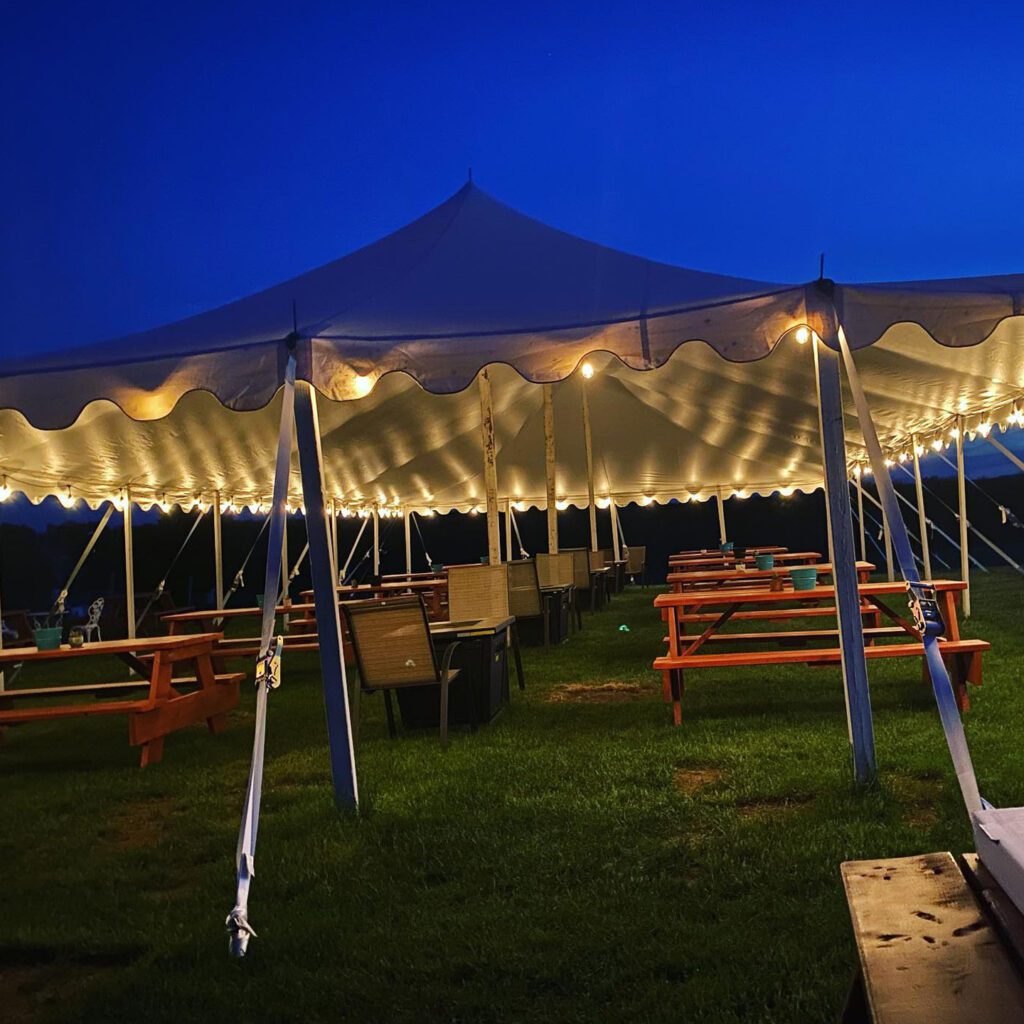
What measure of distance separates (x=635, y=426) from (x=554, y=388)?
1.88m

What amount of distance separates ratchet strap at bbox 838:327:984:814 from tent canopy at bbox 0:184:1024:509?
1.57ft

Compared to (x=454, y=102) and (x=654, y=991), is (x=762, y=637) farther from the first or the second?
(x=454, y=102)

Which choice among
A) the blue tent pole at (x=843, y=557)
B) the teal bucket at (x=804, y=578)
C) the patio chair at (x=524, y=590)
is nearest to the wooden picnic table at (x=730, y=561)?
the patio chair at (x=524, y=590)

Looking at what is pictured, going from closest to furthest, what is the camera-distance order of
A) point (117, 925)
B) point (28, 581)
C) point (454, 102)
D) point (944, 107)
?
1. point (117, 925)
2. point (28, 581)
3. point (944, 107)
4. point (454, 102)

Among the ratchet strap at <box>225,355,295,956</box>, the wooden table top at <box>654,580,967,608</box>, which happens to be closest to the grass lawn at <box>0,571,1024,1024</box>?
the ratchet strap at <box>225,355,295,956</box>

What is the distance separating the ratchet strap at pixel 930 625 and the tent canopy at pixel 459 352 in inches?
18.8

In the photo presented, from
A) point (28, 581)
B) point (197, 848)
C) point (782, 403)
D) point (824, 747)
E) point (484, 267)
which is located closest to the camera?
point (197, 848)

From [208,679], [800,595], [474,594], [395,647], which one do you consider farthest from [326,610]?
[474,594]

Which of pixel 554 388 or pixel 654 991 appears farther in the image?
pixel 554 388

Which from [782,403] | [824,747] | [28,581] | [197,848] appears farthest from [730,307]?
[28,581]

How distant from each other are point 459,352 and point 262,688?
4.79ft

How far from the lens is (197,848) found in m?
3.45

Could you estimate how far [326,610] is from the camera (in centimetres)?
375

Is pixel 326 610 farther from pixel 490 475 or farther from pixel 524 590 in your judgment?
pixel 524 590
